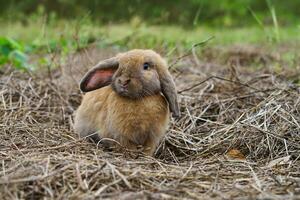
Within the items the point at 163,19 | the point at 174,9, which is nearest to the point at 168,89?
the point at 163,19

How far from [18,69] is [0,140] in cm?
238

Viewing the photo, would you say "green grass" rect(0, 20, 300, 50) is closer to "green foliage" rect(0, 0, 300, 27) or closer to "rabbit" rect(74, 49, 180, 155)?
"green foliage" rect(0, 0, 300, 27)

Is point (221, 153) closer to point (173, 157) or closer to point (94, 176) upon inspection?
point (173, 157)

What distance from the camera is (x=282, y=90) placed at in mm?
5211

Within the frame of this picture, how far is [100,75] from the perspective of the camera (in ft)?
14.2

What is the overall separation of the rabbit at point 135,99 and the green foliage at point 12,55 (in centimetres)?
239

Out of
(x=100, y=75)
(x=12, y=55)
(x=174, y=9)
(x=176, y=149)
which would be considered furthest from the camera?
(x=174, y=9)

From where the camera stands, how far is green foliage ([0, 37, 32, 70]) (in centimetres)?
677

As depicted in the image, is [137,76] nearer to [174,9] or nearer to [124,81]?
[124,81]

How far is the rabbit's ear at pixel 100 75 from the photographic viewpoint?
426 cm

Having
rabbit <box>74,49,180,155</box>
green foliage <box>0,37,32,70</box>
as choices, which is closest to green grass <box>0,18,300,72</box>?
green foliage <box>0,37,32,70</box>

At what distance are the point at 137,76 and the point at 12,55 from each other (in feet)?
10.7

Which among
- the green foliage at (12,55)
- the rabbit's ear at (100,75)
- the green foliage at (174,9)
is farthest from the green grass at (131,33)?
the rabbit's ear at (100,75)

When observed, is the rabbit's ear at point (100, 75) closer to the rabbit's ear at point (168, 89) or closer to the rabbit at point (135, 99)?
the rabbit at point (135, 99)
